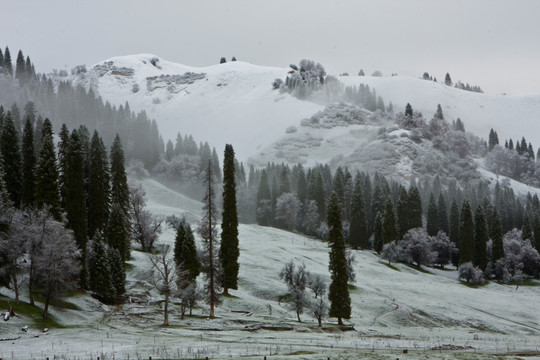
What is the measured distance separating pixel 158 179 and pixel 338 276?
14121 centimetres

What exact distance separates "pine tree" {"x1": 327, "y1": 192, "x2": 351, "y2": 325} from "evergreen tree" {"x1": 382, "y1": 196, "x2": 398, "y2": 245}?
6224cm

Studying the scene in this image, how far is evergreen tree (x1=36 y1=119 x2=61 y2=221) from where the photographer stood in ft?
203

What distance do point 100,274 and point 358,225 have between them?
3370 inches

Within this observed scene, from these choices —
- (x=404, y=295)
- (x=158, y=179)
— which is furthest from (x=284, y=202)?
(x=404, y=295)

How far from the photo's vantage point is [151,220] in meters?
92.8

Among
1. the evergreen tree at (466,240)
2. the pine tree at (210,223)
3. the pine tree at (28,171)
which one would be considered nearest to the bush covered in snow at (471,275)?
the evergreen tree at (466,240)

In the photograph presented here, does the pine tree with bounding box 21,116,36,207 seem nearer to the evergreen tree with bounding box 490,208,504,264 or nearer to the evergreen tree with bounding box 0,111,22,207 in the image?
the evergreen tree with bounding box 0,111,22,207

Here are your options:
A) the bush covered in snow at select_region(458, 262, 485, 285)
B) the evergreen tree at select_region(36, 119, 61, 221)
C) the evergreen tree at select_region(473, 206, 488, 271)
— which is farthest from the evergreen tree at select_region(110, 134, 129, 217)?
the evergreen tree at select_region(473, 206, 488, 271)

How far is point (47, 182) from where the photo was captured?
62.7m

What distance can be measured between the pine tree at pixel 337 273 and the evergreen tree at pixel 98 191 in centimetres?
3351

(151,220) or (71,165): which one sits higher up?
(71,165)

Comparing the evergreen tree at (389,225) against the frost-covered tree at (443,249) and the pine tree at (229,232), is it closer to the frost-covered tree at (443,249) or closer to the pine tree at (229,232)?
the frost-covered tree at (443,249)

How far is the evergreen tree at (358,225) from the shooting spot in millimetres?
135375

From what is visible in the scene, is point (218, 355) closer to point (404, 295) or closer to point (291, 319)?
point (291, 319)
